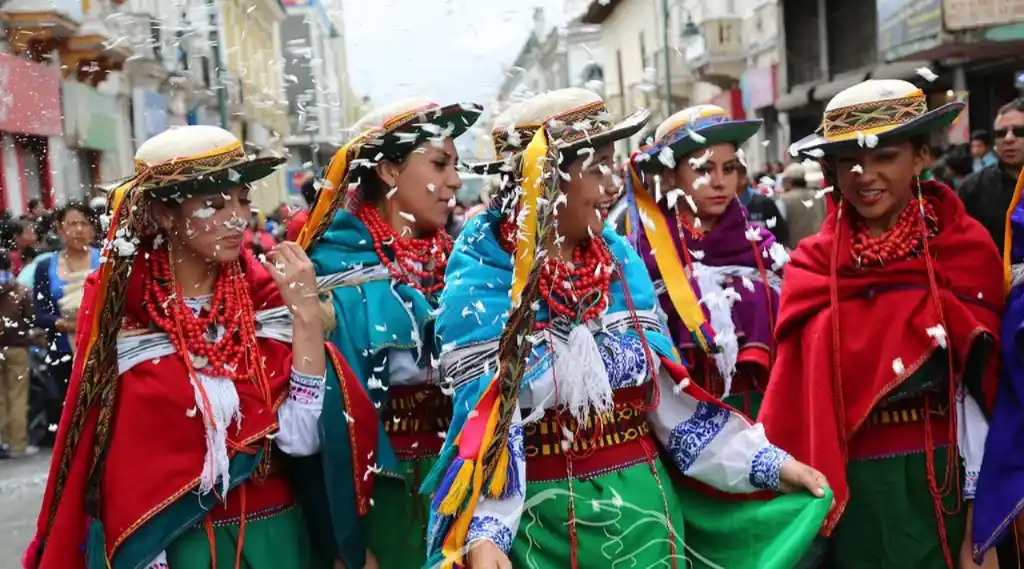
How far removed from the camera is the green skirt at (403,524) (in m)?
4.29

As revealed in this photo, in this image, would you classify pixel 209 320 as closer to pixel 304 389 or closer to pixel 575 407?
pixel 304 389

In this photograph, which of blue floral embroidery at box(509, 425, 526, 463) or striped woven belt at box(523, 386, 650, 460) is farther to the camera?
striped woven belt at box(523, 386, 650, 460)

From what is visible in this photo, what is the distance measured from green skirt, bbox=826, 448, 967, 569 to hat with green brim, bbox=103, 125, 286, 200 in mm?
2106

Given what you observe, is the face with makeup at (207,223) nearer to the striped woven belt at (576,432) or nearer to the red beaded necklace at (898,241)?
the striped woven belt at (576,432)

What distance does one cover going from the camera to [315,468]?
3.77 meters

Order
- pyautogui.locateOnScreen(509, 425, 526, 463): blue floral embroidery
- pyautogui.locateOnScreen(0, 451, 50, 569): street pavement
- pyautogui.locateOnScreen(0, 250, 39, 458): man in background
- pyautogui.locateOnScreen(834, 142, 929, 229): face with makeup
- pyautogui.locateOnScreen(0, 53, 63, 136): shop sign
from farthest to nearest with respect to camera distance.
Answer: pyautogui.locateOnScreen(0, 53, 63, 136): shop sign → pyautogui.locateOnScreen(0, 250, 39, 458): man in background → pyautogui.locateOnScreen(0, 451, 50, 569): street pavement → pyautogui.locateOnScreen(834, 142, 929, 229): face with makeup → pyautogui.locateOnScreen(509, 425, 526, 463): blue floral embroidery

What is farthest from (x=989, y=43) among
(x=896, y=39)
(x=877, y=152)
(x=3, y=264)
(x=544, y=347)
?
(x=544, y=347)

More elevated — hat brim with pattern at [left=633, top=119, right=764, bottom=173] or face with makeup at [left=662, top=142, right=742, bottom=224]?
hat brim with pattern at [left=633, top=119, right=764, bottom=173]

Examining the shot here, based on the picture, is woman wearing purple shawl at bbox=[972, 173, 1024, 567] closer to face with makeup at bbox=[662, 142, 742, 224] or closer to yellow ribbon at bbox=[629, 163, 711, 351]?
yellow ribbon at bbox=[629, 163, 711, 351]

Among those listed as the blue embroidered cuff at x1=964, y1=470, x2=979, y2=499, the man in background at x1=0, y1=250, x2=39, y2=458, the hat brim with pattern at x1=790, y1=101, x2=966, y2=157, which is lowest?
the man in background at x1=0, y1=250, x2=39, y2=458

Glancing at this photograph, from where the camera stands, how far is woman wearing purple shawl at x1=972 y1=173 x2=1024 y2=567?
3689 millimetres

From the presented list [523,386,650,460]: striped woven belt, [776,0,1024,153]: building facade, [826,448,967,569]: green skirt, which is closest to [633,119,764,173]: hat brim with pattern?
[826,448,967,569]: green skirt

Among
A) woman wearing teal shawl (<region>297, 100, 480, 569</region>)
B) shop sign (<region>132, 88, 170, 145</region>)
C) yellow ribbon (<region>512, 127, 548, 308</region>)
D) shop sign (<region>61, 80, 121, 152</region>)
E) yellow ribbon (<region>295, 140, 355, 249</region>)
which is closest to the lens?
yellow ribbon (<region>512, 127, 548, 308</region>)

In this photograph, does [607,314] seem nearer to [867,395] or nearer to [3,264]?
[867,395]
